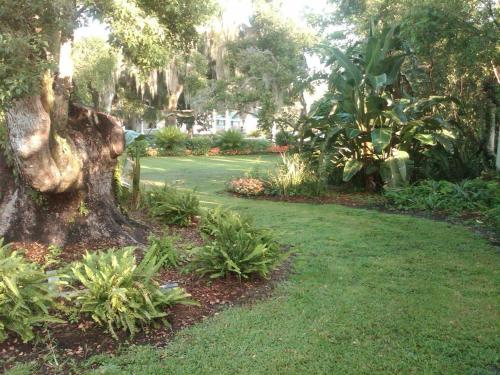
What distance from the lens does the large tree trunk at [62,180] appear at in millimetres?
4430

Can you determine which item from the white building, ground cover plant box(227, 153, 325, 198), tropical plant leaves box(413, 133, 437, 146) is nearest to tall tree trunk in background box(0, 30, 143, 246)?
ground cover plant box(227, 153, 325, 198)

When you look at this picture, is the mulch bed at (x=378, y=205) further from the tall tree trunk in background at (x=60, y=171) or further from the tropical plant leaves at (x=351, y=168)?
the tall tree trunk in background at (x=60, y=171)

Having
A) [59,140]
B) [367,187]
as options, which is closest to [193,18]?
[59,140]

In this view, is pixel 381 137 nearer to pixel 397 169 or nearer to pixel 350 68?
pixel 397 169

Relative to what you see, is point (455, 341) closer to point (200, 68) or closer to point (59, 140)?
point (59, 140)

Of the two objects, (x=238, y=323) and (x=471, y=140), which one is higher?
(x=471, y=140)

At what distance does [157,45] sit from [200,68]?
21981 millimetres

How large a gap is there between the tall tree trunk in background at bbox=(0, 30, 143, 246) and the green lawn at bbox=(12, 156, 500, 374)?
2.14 meters

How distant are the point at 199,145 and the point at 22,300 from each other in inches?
818

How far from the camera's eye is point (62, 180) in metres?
4.88

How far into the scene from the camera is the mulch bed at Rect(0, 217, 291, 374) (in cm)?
342

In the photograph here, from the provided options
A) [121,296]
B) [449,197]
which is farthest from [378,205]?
[121,296]

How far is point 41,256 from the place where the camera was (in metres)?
4.89

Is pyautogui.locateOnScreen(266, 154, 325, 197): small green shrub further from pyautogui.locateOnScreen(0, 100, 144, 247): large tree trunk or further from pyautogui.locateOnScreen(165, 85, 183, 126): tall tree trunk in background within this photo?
pyautogui.locateOnScreen(165, 85, 183, 126): tall tree trunk in background
